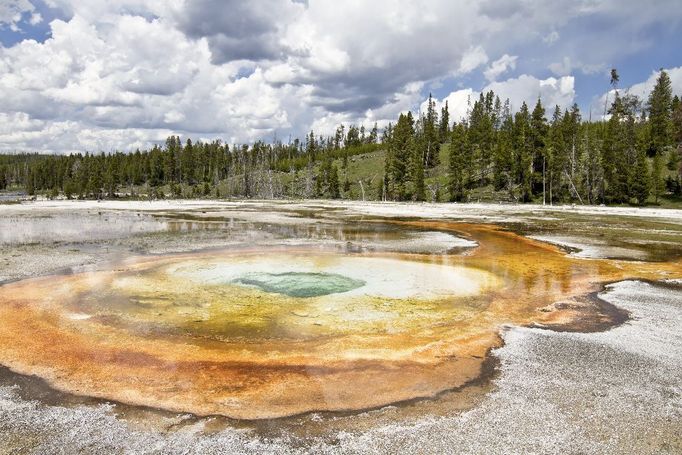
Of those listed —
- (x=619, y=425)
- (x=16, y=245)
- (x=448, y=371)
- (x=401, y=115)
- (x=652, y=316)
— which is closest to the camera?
(x=619, y=425)

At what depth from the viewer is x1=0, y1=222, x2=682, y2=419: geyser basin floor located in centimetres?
772

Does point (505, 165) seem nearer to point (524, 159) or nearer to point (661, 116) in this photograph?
point (524, 159)

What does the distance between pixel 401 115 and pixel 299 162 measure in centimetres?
5282

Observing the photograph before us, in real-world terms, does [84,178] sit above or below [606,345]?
above

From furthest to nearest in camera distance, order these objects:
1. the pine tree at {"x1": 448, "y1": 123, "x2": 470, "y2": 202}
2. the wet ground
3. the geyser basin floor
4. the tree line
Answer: the pine tree at {"x1": 448, "y1": 123, "x2": 470, "y2": 202} → the tree line → the geyser basin floor → the wet ground

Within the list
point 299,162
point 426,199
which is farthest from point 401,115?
point 299,162

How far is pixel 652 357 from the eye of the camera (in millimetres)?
8984

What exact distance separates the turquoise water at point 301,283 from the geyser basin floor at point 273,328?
0.38 m

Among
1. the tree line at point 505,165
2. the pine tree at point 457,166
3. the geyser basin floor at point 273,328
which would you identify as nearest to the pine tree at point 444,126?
the tree line at point 505,165

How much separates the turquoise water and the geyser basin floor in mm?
377

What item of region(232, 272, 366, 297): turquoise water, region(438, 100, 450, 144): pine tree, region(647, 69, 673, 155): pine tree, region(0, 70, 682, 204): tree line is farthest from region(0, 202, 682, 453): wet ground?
region(438, 100, 450, 144): pine tree

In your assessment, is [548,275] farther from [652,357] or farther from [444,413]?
[444,413]

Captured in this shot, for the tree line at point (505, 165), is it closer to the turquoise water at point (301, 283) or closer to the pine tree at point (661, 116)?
the pine tree at point (661, 116)

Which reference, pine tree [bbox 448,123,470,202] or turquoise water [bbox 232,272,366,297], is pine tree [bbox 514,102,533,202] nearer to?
pine tree [bbox 448,123,470,202]
